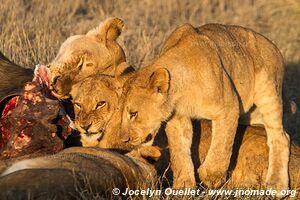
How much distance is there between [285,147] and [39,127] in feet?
6.08

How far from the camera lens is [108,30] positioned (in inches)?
264

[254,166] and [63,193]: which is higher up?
[63,193]

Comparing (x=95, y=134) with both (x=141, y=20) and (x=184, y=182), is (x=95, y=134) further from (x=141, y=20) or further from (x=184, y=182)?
(x=141, y=20)

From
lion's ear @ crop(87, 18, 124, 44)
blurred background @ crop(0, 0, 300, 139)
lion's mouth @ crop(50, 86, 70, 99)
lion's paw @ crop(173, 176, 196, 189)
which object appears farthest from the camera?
blurred background @ crop(0, 0, 300, 139)

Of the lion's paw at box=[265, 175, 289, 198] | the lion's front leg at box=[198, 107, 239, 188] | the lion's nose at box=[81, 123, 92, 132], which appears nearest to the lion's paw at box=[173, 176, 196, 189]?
the lion's front leg at box=[198, 107, 239, 188]

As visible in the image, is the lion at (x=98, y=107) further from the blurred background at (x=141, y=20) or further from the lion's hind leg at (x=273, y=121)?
the blurred background at (x=141, y=20)

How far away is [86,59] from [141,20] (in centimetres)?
554

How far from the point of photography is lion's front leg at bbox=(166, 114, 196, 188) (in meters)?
6.07

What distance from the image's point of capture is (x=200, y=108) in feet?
19.5

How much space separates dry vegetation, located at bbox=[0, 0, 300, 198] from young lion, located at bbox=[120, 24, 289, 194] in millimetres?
2882

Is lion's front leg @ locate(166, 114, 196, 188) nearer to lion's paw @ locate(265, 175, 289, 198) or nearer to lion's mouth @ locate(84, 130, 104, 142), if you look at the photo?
lion's mouth @ locate(84, 130, 104, 142)

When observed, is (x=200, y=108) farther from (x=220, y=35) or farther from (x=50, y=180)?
(x=50, y=180)

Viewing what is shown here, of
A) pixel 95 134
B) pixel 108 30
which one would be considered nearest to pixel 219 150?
pixel 95 134

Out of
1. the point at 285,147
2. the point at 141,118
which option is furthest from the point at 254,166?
the point at 141,118
